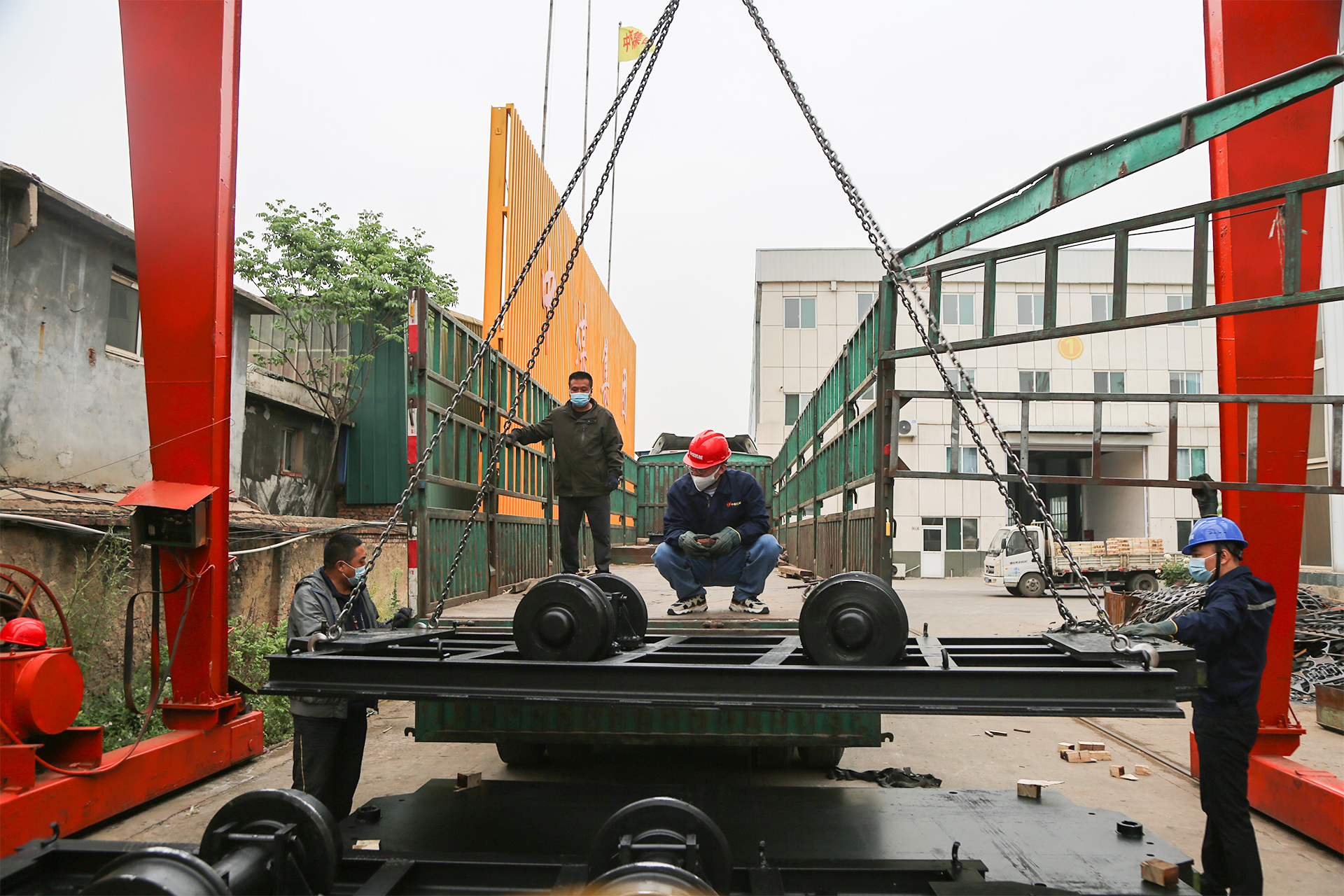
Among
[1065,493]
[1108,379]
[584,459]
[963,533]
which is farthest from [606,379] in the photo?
[1065,493]

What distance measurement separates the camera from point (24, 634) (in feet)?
11.2

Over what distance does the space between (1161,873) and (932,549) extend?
81.1 ft

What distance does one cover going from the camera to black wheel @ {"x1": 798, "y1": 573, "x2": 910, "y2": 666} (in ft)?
8.98

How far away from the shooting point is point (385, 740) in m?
5.29

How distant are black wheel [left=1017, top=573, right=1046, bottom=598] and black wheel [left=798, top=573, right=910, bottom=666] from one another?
57.4ft

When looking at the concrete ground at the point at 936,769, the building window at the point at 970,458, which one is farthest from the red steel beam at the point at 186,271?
the building window at the point at 970,458

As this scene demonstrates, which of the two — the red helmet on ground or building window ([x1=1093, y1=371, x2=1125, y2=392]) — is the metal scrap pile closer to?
the red helmet on ground

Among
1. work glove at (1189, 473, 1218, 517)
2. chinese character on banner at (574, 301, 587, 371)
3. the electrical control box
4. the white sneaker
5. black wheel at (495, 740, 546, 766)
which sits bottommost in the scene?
black wheel at (495, 740, 546, 766)

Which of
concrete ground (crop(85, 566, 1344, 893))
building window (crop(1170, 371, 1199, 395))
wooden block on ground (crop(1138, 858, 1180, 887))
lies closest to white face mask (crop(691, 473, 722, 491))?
concrete ground (crop(85, 566, 1344, 893))

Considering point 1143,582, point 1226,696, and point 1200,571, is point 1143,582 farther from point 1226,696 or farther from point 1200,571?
point 1226,696

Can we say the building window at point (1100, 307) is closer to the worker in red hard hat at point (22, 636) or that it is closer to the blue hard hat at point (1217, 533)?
the blue hard hat at point (1217, 533)

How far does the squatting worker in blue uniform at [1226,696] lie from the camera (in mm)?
3133

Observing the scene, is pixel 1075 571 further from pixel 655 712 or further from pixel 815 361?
pixel 815 361

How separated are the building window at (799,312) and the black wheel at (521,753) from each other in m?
26.6
